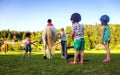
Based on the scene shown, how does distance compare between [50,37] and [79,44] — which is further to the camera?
[50,37]

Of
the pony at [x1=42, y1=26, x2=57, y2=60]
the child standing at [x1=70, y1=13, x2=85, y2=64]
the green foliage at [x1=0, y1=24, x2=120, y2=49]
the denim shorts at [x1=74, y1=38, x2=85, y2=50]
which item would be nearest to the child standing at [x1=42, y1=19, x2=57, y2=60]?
the pony at [x1=42, y1=26, x2=57, y2=60]

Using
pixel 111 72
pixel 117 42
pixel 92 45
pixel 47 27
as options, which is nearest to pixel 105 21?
pixel 47 27

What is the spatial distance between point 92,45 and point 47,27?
5493cm

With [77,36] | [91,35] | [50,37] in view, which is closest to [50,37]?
[50,37]

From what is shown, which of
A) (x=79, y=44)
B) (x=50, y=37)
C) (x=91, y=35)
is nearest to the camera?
(x=79, y=44)

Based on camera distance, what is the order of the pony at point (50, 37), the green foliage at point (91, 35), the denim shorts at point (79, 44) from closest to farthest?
1. the denim shorts at point (79, 44)
2. the pony at point (50, 37)
3. the green foliage at point (91, 35)

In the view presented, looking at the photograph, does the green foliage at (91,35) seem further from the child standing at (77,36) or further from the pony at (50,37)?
the child standing at (77,36)

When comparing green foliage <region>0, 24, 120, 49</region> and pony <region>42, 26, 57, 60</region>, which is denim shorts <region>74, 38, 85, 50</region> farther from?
green foliage <region>0, 24, 120, 49</region>

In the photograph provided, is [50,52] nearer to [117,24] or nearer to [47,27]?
[47,27]

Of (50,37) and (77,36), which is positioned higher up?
(50,37)

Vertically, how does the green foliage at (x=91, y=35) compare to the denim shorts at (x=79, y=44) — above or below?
above

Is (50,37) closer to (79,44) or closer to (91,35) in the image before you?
(79,44)

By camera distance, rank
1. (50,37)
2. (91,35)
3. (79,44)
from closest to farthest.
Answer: (79,44), (50,37), (91,35)

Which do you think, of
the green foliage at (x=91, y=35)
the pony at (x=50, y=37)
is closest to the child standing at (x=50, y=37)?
the pony at (x=50, y=37)
